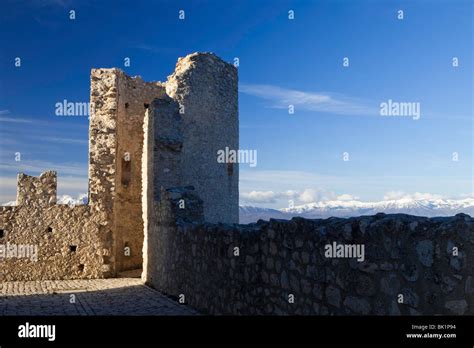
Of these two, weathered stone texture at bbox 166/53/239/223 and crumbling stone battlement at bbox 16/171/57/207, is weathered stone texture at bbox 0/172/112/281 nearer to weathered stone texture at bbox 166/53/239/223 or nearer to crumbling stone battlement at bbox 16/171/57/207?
crumbling stone battlement at bbox 16/171/57/207

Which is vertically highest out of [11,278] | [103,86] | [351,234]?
[103,86]

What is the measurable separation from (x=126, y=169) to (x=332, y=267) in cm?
1201

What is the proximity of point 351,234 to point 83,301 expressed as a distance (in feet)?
24.1

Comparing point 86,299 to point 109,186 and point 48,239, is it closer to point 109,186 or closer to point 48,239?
point 48,239

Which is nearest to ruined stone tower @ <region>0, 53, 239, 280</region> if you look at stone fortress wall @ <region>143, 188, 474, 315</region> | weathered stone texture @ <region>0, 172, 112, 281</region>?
weathered stone texture @ <region>0, 172, 112, 281</region>

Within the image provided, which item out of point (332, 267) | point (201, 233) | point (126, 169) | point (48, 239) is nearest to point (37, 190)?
point (48, 239)

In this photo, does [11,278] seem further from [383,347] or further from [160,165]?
[383,347]

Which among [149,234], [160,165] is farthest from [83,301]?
[160,165]

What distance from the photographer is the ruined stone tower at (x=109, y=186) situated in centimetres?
1384

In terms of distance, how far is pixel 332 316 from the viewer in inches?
175

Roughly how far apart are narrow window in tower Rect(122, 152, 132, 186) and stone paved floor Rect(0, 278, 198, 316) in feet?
10.8

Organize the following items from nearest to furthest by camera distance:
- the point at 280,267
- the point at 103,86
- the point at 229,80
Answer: the point at 280,267 < the point at 103,86 < the point at 229,80

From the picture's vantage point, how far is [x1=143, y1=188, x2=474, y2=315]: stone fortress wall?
126 inches

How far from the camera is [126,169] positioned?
51.1 feet
